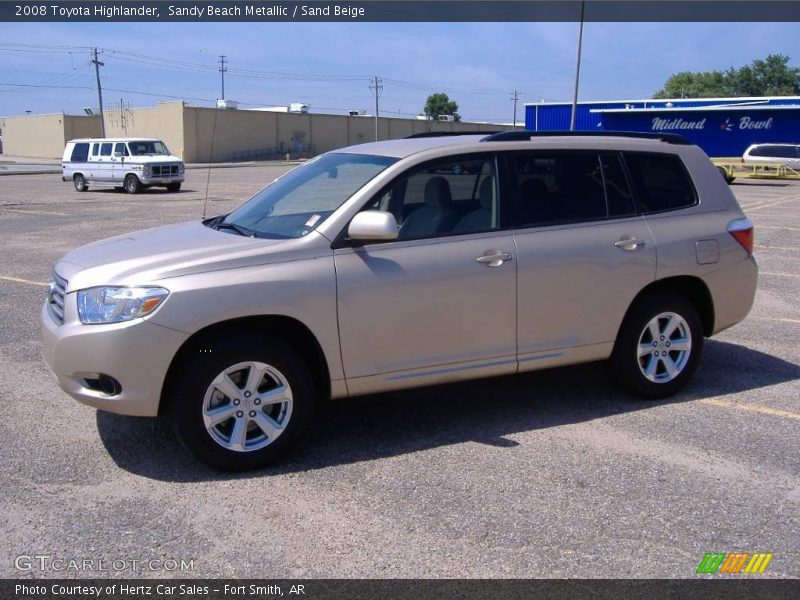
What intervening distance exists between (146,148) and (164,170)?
1313 millimetres

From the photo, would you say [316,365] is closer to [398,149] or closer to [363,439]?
[363,439]

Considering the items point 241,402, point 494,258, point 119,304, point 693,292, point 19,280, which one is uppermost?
point 494,258

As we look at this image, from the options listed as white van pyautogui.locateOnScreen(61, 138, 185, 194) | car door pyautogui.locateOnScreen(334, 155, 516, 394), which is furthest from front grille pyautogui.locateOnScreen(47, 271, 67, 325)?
white van pyautogui.locateOnScreen(61, 138, 185, 194)

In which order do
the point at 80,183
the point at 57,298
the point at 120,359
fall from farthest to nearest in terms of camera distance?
the point at 80,183 < the point at 57,298 < the point at 120,359

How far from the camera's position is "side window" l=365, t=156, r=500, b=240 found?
495 centimetres

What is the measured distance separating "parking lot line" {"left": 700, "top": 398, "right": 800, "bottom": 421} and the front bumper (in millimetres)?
3725

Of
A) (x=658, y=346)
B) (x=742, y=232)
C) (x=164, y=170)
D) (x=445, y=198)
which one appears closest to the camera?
(x=445, y=198)

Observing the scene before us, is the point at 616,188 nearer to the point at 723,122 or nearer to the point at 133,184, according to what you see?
the point at 133,184

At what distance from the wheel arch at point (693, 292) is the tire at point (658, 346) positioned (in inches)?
1.8

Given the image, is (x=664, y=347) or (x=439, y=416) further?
(x=664, y=347)

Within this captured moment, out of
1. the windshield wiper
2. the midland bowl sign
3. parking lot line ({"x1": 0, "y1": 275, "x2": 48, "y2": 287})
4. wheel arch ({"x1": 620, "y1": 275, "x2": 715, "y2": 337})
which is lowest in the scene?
parking lot line ({"x1": 0, "y1": 275, "x2": 48, "y2": 287})

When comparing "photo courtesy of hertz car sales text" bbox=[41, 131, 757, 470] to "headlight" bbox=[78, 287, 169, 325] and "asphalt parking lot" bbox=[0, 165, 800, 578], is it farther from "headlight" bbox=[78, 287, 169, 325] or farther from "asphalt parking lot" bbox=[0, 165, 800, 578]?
"asphalt parking lot" bbox=[0, 165, 800, 578]

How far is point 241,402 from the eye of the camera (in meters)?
4.45

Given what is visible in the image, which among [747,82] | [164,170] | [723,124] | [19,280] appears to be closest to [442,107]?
[747,82]
